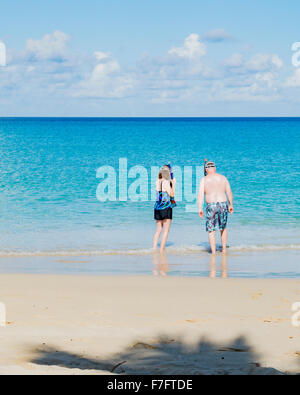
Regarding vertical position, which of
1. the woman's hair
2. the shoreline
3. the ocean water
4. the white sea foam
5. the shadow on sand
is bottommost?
the shadow on sand

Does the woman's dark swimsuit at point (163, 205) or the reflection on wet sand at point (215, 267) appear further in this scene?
the woman's dark swimsuit at point (163, 205)

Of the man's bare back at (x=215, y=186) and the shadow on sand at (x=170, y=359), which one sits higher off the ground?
the man's bare back at (x=215, y=186)

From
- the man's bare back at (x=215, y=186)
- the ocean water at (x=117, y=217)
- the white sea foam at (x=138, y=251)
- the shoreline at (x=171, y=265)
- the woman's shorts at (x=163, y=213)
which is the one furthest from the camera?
the ocean water at (x=117, y=217)

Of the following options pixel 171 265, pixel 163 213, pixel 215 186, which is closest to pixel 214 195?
pixel 215 186

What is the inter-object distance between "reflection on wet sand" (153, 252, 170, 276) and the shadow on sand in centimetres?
403

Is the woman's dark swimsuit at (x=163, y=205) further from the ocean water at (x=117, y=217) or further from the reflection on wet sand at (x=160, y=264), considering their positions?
the ocean water at (x=117, y=217)

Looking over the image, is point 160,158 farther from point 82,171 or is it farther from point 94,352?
point 94,352

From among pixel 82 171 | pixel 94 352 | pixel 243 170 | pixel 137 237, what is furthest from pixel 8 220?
pixel 243 170

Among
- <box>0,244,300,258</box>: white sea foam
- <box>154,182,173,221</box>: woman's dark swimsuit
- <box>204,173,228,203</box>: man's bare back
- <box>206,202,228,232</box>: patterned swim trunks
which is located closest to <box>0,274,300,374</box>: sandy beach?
<box>206,202,228,232</box>: patterned swim trunks

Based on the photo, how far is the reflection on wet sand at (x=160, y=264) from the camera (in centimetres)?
977

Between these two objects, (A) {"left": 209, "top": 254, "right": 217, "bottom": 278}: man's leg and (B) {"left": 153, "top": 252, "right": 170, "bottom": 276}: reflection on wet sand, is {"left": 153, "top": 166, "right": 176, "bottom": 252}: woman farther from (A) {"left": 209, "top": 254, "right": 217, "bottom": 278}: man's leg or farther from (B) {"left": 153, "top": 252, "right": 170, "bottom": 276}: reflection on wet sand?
(A) {"left": 209, "top": 254, "right": 217, "bottom": 278}: man's leg

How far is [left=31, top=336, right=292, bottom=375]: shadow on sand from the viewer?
4.78 m

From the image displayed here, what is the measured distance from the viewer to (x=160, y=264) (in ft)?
34.8

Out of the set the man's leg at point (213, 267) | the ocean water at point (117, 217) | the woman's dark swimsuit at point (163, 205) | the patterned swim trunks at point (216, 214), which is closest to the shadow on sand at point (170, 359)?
the man's leg at point (213, 267)
